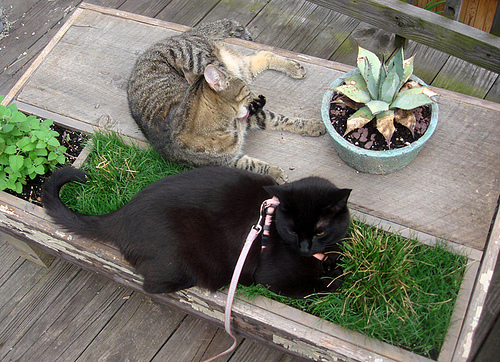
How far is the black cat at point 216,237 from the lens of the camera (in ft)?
5.46

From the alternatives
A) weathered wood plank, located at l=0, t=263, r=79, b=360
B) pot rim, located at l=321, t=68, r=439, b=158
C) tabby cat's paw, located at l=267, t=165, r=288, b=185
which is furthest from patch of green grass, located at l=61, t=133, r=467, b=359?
weathered wood plank, located at l=0, t=263, r=79, b=360

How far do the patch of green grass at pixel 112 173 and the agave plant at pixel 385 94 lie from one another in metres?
1.01

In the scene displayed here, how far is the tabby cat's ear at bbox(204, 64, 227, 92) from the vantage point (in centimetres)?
202

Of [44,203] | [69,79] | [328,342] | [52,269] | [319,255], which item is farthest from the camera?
[69,79]

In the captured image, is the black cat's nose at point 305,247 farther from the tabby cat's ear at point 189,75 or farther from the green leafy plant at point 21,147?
the green leafy plant at point 21,147

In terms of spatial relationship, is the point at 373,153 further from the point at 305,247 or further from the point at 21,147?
the point at 21,147

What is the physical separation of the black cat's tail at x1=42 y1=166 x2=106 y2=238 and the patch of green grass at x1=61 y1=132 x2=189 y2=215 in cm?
20

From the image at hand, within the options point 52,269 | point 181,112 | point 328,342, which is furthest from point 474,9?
point 52,269

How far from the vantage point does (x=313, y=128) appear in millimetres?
2273

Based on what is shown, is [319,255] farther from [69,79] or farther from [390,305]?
[69,79]

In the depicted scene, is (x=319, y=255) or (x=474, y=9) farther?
(x=474, y=9)

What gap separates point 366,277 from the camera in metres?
1.70

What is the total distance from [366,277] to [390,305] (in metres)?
0.14

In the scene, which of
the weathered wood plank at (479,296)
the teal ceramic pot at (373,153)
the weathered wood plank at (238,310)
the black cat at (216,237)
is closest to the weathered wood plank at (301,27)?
the teal ceramic pot at (373,153)
